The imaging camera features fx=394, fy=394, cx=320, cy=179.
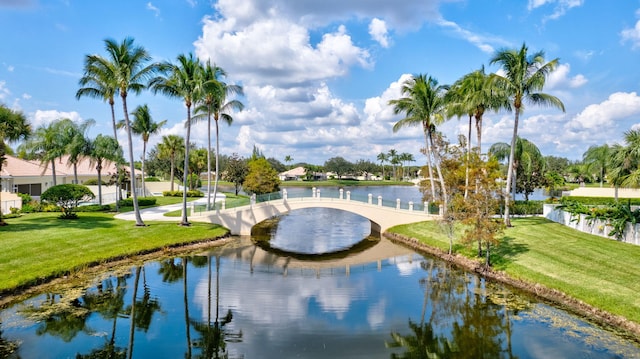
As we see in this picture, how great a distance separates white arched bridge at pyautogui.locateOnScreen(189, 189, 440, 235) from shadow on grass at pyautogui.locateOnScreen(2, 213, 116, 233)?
333 inches

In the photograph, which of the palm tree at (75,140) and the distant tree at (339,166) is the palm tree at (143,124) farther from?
the distant tree at (339,166)

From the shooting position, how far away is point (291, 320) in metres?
16.0

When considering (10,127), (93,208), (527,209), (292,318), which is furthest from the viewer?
(93,208)

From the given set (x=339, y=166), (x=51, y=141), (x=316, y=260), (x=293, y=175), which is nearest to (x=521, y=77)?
(x=316, y=260)

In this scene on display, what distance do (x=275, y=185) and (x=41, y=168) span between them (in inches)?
1154

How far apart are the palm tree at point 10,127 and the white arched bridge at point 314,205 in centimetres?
1478

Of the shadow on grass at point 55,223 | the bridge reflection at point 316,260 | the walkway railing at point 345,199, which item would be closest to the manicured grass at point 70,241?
the shadow on grass at point 55,223

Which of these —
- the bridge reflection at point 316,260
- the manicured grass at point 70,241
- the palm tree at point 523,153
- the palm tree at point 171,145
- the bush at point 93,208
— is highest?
the palm tree at point 171,145

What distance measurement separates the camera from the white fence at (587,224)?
24.4 meters

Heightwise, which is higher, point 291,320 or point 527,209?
point 527,209

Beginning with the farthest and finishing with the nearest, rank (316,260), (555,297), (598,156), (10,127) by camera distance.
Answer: (598,156), (316,260), (10,127), (555,297)

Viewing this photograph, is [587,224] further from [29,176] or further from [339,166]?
[339,166]

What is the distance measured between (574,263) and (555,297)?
13.8 ft

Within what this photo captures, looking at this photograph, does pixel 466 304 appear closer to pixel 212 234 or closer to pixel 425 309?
pixel 425 309
